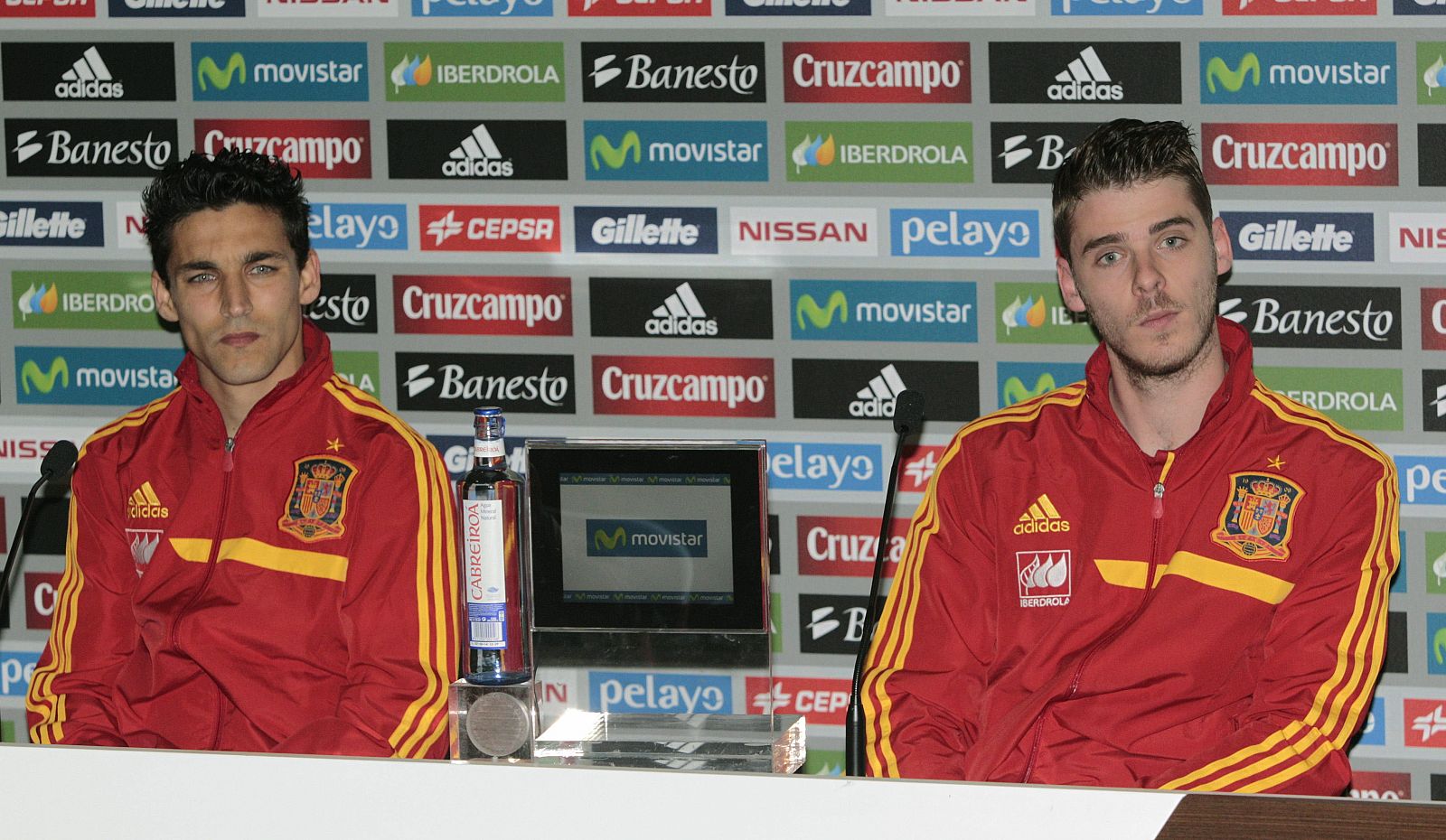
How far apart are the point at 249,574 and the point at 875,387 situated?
1173mm

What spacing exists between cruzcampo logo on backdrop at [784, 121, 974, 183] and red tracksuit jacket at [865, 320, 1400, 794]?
578 millimetres

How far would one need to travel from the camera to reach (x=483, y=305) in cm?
305

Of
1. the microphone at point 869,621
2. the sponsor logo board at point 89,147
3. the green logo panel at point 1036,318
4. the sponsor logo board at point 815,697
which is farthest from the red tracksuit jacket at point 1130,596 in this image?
the sponsor logo board at point 89,147

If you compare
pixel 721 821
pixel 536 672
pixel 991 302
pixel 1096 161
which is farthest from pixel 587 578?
pixel 991 302

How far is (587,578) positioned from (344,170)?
4.78 ft

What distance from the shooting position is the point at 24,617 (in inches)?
129

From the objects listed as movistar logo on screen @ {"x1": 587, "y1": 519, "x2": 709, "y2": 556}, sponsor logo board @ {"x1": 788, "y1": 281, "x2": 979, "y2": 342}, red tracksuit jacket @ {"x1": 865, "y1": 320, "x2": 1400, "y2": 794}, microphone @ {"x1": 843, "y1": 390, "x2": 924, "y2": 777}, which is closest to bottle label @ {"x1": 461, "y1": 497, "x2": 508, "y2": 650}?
movistar logo on screen @ {"x1": 587, "y1": 519, "x2": 709, "y2": 556}

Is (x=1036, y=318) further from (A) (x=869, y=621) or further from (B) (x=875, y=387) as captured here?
(A) (x=869, y=621)

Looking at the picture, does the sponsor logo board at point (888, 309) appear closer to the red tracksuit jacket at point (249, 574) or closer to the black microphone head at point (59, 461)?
the red tracksuit jacket at point (249, 574)

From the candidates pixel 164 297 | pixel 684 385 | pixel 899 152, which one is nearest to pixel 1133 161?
pixel 899 152

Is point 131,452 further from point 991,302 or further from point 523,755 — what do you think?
point 991,302

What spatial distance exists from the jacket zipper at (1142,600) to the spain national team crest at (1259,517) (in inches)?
3.2

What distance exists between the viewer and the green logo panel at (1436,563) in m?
2.77

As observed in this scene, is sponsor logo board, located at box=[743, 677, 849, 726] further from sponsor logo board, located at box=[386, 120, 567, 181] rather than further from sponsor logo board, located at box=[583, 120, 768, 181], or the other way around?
sponsor logo board, located at box=[386, 120, 567, 181]
